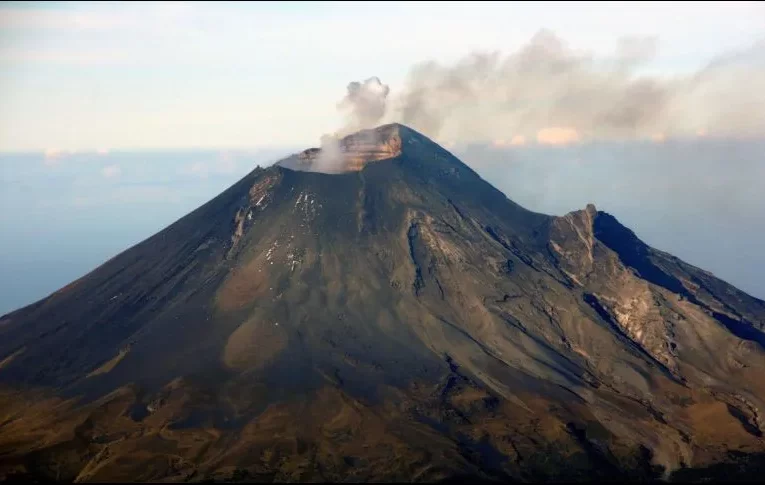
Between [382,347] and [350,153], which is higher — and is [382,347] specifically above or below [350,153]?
below

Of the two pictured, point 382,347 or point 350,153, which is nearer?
point 382,347

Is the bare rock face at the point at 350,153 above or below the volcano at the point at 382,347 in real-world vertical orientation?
above

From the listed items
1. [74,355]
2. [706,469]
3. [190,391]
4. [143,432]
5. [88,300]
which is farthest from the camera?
[88,300]

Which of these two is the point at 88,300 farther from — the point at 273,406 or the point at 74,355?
Answer: the point at 273,406

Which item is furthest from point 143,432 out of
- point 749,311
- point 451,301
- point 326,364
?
point 749,311

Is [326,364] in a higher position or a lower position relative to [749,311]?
lower

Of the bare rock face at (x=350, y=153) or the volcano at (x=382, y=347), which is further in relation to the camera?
the bare rock face at (x=350, y=153)
